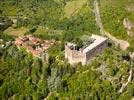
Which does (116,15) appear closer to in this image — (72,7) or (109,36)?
(109,36)

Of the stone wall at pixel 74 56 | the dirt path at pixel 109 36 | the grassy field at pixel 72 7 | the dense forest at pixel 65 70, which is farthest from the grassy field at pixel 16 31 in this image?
the stone wall at pixel 74 56

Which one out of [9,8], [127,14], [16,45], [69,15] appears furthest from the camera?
[9,8]

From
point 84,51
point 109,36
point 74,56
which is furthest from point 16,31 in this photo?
point 84,51

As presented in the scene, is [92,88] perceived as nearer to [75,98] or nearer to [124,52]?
[75,98]

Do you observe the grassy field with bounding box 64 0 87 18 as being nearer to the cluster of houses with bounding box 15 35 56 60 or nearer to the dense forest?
the dense forest

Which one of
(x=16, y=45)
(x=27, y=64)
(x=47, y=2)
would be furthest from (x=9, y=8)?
(x=27, y=64)

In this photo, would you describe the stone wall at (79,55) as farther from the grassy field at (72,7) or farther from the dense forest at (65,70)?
the grassy field at (72,7)
